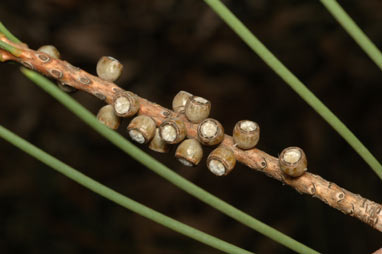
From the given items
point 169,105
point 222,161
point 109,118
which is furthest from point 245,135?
point 169,105

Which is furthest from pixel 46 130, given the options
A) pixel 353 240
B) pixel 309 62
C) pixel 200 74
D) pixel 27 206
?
pixel 353 240

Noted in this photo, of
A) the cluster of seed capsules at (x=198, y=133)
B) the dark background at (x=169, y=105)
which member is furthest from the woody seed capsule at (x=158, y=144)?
the dark background at (x=169, y=105)

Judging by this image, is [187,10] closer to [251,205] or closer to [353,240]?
[251,205]

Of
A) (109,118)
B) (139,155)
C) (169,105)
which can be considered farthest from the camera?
(169,105)

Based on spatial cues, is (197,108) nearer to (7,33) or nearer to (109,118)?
(109,118)

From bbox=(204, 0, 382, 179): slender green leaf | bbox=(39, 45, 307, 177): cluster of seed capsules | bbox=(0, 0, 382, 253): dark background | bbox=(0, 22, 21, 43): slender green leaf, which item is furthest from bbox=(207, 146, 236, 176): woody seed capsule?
bbox=(0, 0, 382, 253): dark background

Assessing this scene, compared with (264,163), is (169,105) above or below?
above

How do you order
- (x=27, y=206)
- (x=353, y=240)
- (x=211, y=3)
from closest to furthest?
1. (x=211, y=3)
2. (x=353, y=240)
3. (x=27, y=206)
